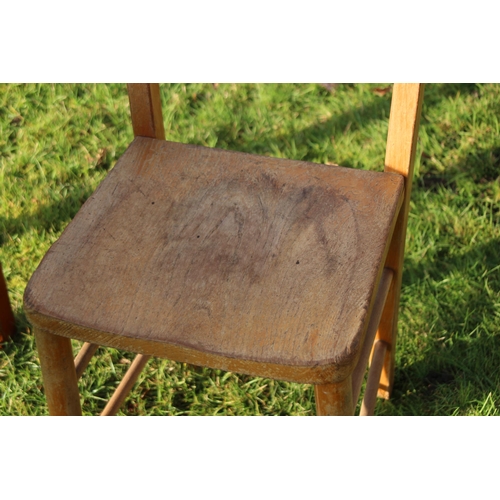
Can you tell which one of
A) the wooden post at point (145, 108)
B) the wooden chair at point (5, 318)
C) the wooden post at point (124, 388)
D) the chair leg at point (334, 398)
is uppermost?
the wooden post at point (145, 108)

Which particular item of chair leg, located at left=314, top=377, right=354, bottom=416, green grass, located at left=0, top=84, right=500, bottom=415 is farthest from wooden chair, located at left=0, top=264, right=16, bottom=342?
chair leg, located at left=314, top=377, right=354, bottom=416

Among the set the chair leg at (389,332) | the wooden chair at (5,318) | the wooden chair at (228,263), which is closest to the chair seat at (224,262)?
the wooden chair at (228,263)

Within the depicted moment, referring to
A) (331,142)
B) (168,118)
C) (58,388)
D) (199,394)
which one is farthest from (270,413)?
(168,118)

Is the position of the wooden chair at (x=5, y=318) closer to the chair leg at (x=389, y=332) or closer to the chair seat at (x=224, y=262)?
the chair seat at (x=224, y=262)

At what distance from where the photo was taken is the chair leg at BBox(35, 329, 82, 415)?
1395mm

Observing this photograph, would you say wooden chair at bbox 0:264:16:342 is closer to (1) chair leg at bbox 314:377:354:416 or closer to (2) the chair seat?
(2) the chair seat

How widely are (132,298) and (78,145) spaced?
1648 millimetres

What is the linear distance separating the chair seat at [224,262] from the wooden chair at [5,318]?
74 cm

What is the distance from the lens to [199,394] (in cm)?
215

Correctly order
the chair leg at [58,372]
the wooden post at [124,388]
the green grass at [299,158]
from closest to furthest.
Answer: the chair leg at [58,372]
the wooden post at [124,388]
the green grass at [299,158]

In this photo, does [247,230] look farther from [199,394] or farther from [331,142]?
[331,142]

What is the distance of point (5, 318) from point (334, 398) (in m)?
1.22

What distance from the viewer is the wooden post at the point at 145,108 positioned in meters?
1.62

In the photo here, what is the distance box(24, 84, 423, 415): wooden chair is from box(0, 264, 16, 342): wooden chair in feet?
A: 1.83
